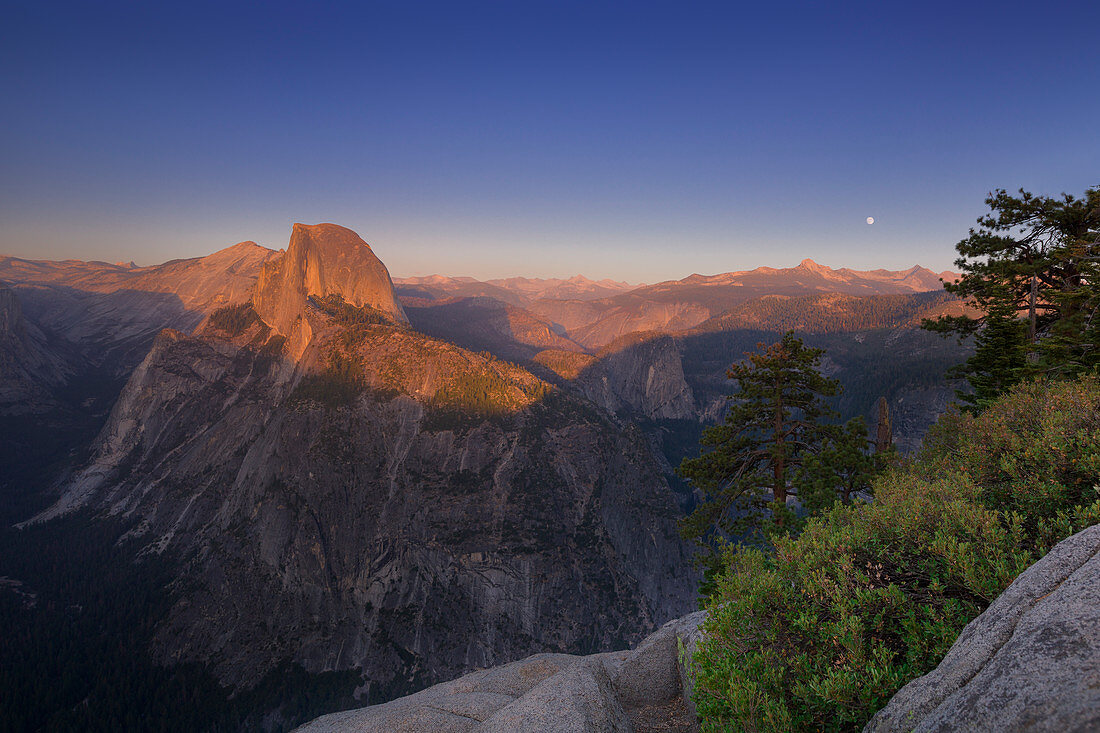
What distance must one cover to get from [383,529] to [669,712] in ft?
408

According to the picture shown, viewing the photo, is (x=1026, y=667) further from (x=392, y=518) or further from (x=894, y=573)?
(x=392, y=518)

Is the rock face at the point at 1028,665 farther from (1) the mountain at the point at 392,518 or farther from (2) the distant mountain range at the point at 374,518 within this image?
(1) the mountain at the point at 392,518

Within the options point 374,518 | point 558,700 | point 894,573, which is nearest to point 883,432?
point 894,573

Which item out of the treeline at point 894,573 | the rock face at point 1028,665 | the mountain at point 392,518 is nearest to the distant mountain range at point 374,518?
the mountain at point 392,518

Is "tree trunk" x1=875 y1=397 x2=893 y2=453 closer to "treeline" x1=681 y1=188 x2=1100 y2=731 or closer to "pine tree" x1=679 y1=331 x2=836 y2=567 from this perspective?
"pine tree" x1=679 y1=331 x2=836 y2=567

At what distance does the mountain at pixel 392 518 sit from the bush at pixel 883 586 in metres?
116

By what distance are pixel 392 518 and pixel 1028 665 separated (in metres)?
137

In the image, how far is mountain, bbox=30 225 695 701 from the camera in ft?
368

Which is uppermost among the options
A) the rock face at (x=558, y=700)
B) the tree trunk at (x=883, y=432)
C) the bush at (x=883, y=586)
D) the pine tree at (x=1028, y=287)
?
the pine tree at (x=1028, y=287)

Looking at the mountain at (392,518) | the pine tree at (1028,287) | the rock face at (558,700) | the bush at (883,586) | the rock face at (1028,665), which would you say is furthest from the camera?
the mountain at (392,518)

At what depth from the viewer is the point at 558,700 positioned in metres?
13.4

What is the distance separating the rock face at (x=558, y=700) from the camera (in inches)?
518

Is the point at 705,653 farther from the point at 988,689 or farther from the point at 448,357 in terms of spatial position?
the point at 448,357

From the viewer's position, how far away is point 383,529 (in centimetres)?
12475
